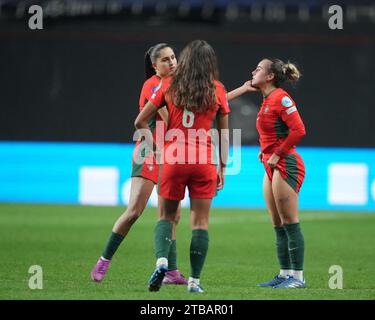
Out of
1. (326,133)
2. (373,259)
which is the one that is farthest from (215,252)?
(326,133)

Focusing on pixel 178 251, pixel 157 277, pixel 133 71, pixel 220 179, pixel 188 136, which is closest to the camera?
pixel 157 277

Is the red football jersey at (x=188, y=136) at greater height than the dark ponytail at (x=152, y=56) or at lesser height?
lesser

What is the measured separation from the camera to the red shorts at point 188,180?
26.5 feet

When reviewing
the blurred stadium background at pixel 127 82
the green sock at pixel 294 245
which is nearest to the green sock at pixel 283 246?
the green sock at pixel 294 245

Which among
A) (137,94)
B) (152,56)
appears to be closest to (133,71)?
(137,94)

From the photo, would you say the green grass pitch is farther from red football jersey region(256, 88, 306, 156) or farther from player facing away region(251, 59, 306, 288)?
red football jersey region(256, 88, 306, 156)

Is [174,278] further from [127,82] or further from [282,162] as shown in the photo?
[127,82]

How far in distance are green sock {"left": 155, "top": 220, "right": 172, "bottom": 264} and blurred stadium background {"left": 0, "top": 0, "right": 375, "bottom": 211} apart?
428 inches

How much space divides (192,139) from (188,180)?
1.03 feet

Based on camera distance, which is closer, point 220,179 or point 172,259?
point 220,179

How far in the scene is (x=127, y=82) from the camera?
66.6 feet

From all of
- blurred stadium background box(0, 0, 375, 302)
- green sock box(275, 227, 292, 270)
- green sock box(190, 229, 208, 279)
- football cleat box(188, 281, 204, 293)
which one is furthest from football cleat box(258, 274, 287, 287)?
blurred stadium background box(0, 0, 375, 302)

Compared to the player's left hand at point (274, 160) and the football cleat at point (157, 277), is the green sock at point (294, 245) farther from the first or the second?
the football cleat at point (157, 277)

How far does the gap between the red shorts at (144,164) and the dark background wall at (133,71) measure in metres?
10.2
